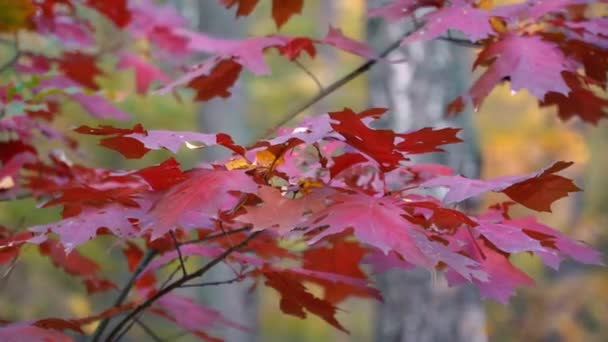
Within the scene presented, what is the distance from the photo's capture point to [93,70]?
2234 mm

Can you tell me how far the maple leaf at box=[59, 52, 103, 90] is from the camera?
2.20 meters

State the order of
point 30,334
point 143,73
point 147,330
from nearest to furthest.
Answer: point 30,334, point 147,330, point 143,73

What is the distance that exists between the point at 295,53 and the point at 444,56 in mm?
1366

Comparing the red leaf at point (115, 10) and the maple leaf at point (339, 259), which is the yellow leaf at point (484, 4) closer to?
the maple leaf at point (339, 259)

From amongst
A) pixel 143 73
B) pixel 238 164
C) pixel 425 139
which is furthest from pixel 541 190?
pixel 143 73

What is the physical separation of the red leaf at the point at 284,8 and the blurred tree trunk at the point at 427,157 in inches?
43.7

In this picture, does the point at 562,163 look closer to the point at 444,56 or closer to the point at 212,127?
the point at 444,56

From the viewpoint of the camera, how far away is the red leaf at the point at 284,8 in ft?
5.96

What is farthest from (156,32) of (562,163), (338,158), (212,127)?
(212,127)

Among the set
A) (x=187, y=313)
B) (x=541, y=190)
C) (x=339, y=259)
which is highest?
(x=541, y=190)

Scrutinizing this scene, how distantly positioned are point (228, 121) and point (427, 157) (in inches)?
90.9

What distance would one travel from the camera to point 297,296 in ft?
4.54

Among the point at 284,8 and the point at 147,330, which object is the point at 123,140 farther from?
the point at 284,8

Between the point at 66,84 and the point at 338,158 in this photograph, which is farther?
the point at 66,84
